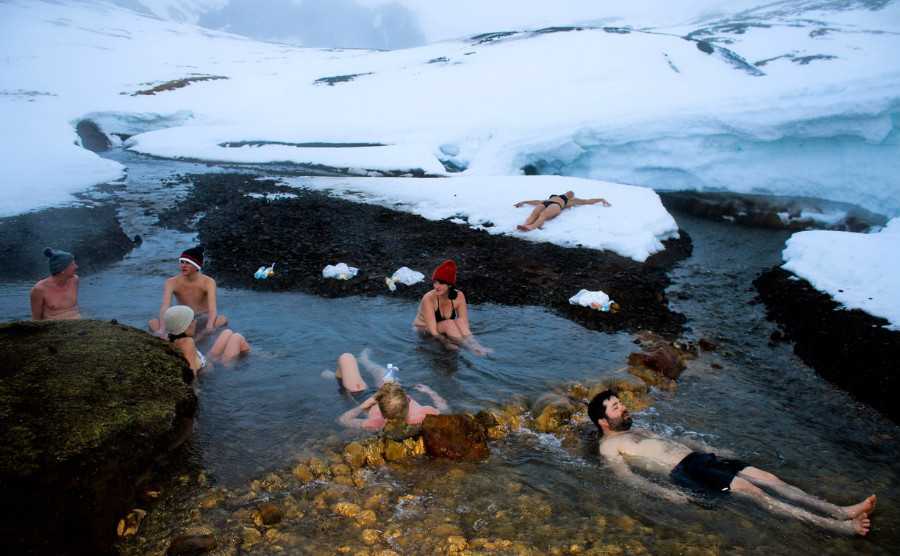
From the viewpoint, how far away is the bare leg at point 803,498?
3.85m

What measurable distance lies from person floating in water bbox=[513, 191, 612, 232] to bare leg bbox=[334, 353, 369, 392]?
696cm

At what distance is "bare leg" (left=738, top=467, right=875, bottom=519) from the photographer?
3854mm

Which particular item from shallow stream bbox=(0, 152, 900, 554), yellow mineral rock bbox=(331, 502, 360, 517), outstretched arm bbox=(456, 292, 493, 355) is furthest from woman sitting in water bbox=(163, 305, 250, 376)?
outstretched arm bbox=(456, 292, 493, 355)

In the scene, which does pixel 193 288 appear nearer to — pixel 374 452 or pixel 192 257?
pixel 192 257

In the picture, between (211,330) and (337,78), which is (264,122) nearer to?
(337,78)

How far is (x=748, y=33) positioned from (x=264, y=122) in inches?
2036

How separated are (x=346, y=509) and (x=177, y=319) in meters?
2.81

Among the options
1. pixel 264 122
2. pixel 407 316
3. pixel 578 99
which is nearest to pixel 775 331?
pixel 407 316

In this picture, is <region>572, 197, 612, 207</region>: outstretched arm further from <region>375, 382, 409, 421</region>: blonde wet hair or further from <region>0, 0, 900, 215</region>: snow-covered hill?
<region>375, 382, 409, 421</region>: blonde wet hair

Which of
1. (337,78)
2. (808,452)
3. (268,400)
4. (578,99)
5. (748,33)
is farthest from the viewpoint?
(748,33)

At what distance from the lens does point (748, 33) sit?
55562 millimetres

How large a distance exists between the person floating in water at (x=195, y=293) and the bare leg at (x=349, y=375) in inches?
88.6

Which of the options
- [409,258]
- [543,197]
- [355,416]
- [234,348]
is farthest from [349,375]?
[543,197]

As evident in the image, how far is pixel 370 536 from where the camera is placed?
3594 mm
